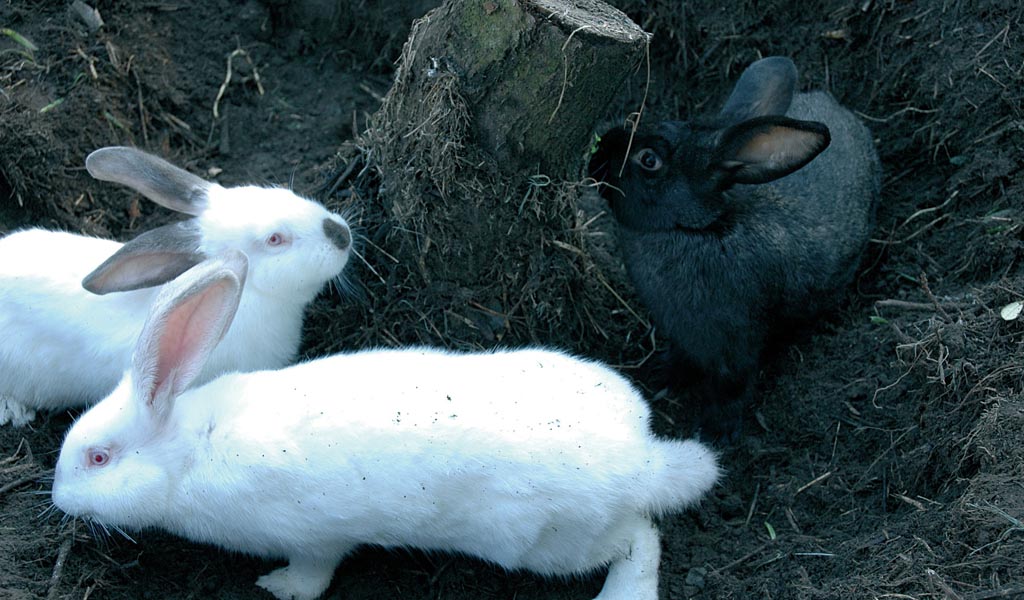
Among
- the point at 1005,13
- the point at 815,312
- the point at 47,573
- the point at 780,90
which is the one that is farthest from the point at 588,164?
the point at 47,573

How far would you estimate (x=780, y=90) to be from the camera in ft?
16.4

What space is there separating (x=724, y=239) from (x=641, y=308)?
30.3 inches

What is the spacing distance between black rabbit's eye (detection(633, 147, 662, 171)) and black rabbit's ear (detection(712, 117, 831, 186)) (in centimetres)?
31

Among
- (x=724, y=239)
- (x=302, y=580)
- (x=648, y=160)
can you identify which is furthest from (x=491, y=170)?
(x=302, y=580)

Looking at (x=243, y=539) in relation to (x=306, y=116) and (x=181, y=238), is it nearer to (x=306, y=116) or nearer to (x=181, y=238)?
(x=181, y=238)

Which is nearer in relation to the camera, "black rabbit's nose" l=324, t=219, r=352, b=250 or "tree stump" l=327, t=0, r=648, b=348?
"tree stump" l=327, t=0, r=648, b=348

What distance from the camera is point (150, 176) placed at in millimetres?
4480

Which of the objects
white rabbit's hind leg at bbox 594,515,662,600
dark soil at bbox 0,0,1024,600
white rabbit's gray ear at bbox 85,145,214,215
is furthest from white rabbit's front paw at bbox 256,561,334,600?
white rabbit's gray ear at bbox 85,145,214,215

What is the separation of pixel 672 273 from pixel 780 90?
1151 mm

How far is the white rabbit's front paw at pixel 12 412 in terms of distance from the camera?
14.6ft

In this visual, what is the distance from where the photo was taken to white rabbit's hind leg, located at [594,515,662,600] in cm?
395

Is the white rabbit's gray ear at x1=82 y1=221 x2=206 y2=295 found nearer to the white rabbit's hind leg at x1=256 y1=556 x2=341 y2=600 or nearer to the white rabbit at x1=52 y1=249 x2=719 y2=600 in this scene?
the white rabbit at x1=52 y1=249 x2=719 y2=600

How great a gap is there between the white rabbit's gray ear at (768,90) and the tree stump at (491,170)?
974 millimetres

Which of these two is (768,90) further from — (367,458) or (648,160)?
(367,458)
